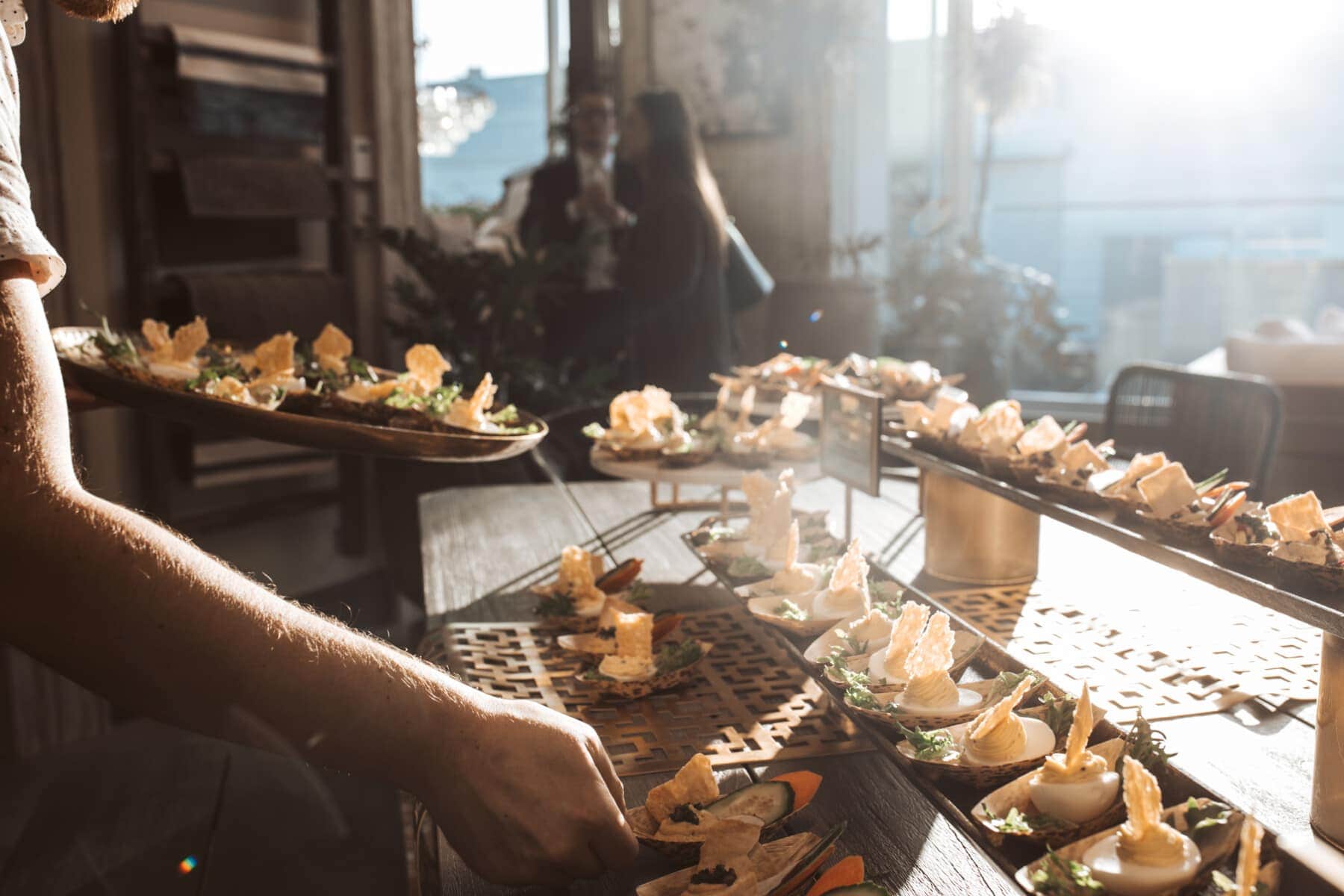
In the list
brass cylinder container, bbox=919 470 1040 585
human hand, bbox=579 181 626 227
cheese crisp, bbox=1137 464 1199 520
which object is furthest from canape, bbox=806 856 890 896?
human hand, bbox=579 181 626 227

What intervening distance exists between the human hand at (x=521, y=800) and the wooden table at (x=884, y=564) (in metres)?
0.10

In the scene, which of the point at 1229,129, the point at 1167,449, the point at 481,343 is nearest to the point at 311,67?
the point at 481,343

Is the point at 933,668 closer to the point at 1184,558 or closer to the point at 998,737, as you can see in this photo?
the point at 998,737

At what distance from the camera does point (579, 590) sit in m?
1.50

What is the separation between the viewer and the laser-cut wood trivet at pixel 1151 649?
1.21 meters

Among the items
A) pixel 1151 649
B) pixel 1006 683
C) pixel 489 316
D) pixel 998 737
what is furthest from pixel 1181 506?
pixel 489 316

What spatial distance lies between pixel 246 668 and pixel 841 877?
0.43 m

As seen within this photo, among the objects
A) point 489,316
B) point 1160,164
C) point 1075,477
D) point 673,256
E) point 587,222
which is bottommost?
point 1075,477

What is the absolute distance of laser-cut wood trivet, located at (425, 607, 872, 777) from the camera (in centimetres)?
111

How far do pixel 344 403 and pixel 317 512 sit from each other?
111 inches

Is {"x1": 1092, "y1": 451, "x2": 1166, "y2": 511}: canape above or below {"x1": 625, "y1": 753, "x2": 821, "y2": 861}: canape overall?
above

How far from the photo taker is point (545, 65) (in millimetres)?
4828

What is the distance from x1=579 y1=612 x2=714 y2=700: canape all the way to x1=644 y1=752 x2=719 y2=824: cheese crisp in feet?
0.92

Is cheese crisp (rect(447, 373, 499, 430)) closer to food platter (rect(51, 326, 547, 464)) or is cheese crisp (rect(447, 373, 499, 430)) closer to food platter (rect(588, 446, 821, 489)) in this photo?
food platter (rect(51, 326, 547, 464))
